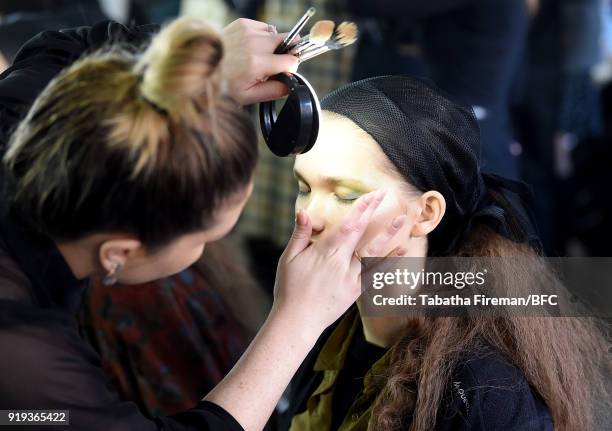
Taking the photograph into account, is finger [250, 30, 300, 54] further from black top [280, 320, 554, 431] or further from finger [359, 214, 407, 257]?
black top [280, 320, 554, 431]

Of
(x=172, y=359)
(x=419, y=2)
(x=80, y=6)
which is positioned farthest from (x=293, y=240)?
(x=80, y=6)

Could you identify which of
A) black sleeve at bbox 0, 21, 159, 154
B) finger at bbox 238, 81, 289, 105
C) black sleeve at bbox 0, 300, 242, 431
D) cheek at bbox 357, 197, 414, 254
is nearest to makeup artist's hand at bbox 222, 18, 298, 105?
finger at bbox 238, 81, 289, 105

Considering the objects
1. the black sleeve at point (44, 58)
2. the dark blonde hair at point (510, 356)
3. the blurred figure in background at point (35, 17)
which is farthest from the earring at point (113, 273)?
the blurred figure in background at point (35, 17)

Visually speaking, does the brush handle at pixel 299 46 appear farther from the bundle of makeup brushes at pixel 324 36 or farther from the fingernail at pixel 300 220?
the fingernail at pixel 300 220

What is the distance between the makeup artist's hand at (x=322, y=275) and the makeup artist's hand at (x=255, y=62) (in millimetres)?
181

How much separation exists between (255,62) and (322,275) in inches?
10.4

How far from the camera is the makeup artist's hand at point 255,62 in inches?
38.2

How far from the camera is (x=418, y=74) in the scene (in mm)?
1738

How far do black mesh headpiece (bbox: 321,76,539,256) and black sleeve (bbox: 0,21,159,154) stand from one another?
30cm

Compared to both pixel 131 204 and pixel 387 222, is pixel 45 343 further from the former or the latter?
pixel 387 222

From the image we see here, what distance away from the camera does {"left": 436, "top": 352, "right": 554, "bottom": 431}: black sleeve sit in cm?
101

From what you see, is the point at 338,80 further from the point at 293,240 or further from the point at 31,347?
the point at 31,347

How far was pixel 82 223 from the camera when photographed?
33.8 inches

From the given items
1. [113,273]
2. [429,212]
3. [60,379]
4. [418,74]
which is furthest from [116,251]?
[418,74]
